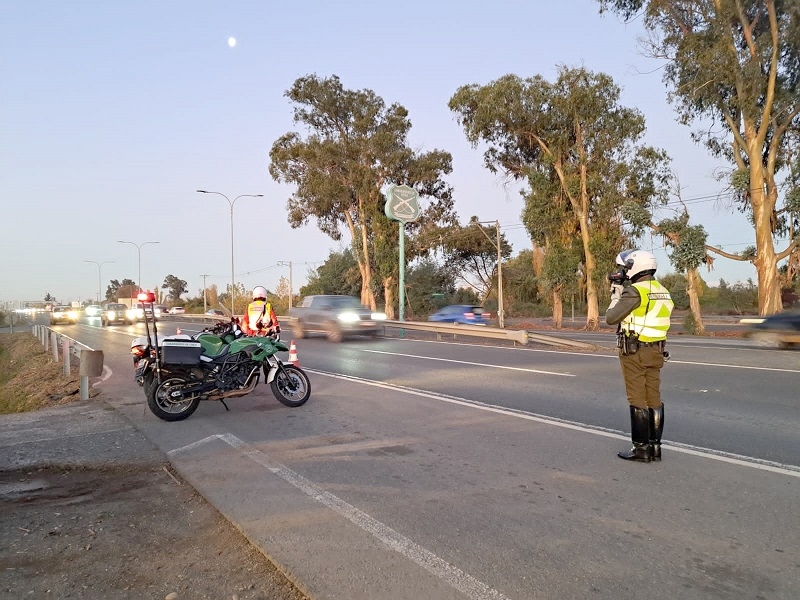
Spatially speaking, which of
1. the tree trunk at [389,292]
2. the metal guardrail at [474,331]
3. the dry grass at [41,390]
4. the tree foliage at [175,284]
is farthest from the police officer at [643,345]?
the tree foliage at [175,284]

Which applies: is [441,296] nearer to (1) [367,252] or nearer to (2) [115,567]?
(1) [367,252]

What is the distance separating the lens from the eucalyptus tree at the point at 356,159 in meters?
44.1

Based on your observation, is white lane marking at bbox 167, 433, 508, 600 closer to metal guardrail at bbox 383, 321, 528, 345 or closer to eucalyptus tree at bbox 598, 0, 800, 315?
metal guardrail at bbox 383, 321, 528, 345

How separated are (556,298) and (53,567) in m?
37.8

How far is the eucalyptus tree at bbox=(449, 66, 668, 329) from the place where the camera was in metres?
34.9

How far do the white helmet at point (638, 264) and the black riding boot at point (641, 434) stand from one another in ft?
4.19

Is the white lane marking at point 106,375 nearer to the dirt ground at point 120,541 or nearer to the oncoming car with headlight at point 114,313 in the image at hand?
the dirt ground at point 120,541

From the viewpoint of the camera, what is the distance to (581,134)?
3603 centimetres

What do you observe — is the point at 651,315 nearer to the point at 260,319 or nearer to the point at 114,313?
the point at 260,319

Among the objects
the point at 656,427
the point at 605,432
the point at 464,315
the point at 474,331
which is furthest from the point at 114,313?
the point at 656,427

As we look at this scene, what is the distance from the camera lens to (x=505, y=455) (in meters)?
6.33

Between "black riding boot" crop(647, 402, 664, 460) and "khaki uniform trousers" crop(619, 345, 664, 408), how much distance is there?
0.18ft

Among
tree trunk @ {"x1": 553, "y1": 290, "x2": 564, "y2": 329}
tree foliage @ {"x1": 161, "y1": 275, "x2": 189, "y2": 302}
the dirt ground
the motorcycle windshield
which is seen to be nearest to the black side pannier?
the motorcycle windshield

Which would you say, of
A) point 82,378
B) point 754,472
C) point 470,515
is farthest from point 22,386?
point 754,472
